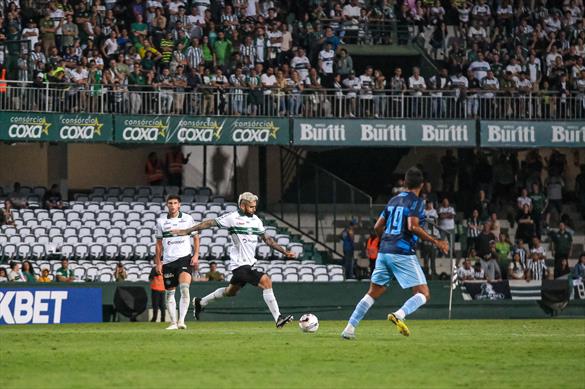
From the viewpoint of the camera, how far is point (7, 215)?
34.7 meters

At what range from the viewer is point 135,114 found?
35.7m

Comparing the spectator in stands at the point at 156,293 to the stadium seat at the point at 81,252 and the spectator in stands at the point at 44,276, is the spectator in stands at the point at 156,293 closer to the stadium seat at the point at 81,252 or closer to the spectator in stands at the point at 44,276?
the spectator in stands at the point at 44,276

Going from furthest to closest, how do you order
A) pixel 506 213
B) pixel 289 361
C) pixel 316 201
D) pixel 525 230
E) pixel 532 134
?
pixel 506 213, pixel 532 134, pixel 316 201, pixel 525 230, pixel 289 361

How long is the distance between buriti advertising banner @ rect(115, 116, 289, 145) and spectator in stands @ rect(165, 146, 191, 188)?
3.62 meters

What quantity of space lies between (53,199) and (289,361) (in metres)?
23.8

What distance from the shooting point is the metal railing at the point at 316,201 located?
1508 inches

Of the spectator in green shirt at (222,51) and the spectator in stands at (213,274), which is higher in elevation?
the spectator in green shirt at (222,51)

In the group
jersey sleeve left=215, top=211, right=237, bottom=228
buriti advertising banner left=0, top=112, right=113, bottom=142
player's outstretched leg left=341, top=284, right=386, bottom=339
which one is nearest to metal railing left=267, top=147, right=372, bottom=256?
buriti advertising banner left=0, top=112, right=113, bottom=142

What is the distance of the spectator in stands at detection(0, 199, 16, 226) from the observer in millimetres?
34537

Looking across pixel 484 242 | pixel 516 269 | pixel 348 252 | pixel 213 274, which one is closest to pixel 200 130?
pixel 348 252

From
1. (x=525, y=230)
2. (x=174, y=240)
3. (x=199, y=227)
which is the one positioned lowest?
(x=525, y=230)

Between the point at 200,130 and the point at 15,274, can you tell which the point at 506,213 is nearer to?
the point at 200,130

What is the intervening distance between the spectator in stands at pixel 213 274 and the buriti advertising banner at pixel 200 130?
18.4ft

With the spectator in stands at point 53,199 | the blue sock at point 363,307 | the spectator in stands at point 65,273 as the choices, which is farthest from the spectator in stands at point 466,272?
the blue sock at point 363,307
